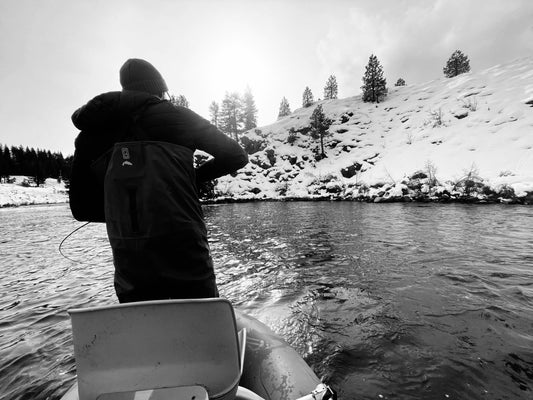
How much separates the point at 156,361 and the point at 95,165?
124 cm

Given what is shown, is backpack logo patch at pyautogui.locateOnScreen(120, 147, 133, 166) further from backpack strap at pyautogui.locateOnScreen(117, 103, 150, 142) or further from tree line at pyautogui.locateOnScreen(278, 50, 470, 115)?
tree line at pyautogui.locateOnScreen(278, 50, 470, 115)

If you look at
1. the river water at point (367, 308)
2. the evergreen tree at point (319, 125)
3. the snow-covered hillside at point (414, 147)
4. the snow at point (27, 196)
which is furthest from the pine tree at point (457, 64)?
the snow at point (27, 196)

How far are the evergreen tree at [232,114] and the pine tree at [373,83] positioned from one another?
96.6ft

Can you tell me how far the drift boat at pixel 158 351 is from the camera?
3.61 feet

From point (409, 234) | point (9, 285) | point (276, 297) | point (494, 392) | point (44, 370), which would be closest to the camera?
point (494, 392)

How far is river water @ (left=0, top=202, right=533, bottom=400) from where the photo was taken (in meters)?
2.59

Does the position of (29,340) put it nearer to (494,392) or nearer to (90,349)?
(90,349)

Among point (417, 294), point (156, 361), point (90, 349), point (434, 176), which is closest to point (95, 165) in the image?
point (90, 349)

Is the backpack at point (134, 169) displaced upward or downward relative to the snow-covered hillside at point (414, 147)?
downward

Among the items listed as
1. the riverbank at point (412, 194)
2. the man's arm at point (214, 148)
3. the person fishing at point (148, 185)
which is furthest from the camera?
the riverbank at point (412, 194)

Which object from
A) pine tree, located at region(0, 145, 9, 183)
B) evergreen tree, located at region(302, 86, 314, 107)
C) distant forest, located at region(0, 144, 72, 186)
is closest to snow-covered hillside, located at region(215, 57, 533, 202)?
evergreen tree, located at region(302, 86, 314, 107)

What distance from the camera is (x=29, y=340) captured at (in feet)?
12.2

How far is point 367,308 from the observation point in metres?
4.04

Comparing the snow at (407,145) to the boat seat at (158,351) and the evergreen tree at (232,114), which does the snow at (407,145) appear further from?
the boat seat at (158,351)
